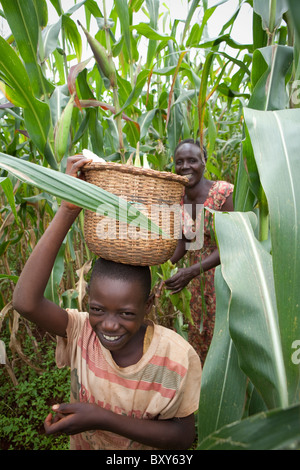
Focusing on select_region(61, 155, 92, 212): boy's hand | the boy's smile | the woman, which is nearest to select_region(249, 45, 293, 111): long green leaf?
select_region(61, 155, 92, 212): boy's hand

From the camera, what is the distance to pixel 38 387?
164 centimetres

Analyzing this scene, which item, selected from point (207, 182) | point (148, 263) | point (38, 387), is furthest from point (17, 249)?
point (148, 263)

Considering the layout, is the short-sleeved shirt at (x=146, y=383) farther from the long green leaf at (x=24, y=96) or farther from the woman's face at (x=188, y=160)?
the woman's face at (x=188, y=160)

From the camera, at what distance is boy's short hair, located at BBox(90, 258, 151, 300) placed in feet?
2.39

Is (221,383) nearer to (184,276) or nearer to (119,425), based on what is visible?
(119,425)

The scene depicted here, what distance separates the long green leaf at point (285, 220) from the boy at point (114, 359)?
0.38 m

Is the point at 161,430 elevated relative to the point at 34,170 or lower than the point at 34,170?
lower

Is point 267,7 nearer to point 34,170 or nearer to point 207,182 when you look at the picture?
point 34,170

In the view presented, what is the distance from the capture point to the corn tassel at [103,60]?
3.22ft

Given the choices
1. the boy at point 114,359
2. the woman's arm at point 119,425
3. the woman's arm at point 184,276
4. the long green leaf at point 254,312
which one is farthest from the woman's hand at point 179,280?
the long green leaf at point 254,312

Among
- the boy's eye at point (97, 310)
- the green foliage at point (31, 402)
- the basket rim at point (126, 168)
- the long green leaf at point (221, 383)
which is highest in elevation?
the basket rim at point (126, 168)

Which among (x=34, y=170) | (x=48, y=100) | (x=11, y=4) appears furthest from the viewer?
(x=48, y=100)
